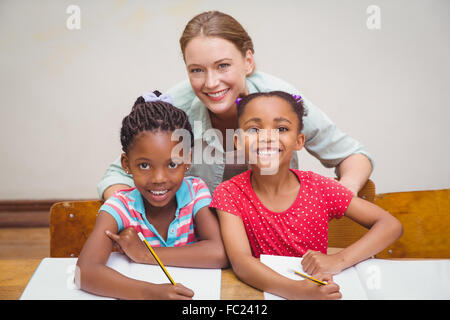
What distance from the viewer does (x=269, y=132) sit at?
2.92 ft

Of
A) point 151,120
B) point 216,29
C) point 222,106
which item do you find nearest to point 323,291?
point 151,120

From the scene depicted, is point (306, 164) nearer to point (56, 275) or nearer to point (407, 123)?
point (407, 123)

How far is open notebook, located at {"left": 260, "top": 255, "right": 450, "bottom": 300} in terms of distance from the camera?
698mm

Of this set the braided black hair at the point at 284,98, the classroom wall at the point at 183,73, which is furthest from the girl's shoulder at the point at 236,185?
the classroom wall at the point at 183,73

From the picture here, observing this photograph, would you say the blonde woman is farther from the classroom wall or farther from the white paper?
the classroom wall

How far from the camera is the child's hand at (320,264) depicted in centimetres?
76

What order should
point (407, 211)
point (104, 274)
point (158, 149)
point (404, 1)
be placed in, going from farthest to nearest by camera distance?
point (404, 1), point (407, 211), point (158, 149), point (104, 274)

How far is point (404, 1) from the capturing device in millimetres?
2072

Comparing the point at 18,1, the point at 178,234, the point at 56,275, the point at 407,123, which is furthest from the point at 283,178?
the point at 18,1

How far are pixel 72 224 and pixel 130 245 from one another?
0.86 feet

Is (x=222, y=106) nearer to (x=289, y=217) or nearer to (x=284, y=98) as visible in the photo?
(x=284, y=98)

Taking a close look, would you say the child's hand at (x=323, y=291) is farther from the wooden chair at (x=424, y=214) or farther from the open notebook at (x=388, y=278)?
the wooden chair at (x=424, y=214)

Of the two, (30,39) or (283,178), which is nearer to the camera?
(283,178)
